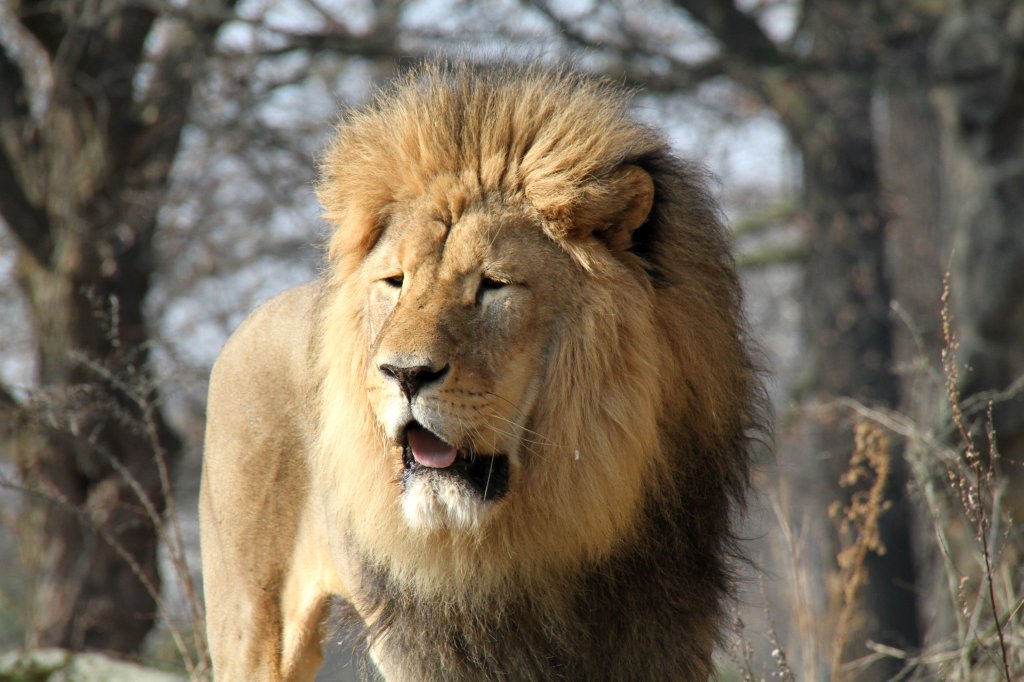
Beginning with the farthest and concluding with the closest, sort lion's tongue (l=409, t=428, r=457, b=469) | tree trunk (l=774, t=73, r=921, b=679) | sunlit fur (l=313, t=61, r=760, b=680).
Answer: tree trunk (l=774, t=73, r=921, b=679) < sunlit fur (l=313, t=61, r=760, b=680) < lion's tongue (l=409, t=428, r=457, b=469)

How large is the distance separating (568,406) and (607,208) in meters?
0.49

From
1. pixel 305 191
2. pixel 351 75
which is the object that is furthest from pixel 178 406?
pixel 351 75

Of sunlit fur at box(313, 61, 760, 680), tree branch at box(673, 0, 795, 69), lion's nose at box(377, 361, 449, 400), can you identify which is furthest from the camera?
tree branch at box(673, 0, 795, 69)

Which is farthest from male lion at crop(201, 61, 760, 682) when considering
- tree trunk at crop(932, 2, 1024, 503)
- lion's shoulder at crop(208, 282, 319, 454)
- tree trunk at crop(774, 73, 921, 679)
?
tree trunk at crop(774, 73, 921, 679)

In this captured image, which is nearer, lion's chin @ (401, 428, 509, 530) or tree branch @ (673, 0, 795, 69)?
lion's chin @ (401, 428, 509, 530)

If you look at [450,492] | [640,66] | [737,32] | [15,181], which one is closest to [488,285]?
[450,492]

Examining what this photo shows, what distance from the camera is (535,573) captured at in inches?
113

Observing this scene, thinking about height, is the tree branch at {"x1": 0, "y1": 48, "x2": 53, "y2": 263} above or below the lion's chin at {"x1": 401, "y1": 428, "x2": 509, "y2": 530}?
above

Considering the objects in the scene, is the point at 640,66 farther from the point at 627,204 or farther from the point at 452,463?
the point at 452,463

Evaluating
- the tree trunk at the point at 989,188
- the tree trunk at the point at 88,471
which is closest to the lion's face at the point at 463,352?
the tree trunk at the point at 88,471

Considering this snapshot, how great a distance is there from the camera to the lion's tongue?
8.68ft

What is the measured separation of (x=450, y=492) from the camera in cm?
266

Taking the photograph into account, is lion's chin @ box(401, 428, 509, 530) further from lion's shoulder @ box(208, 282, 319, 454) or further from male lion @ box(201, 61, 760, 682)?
lion's shoulder @ box(208, 282, 319, 454)

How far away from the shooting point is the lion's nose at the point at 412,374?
251 cm
